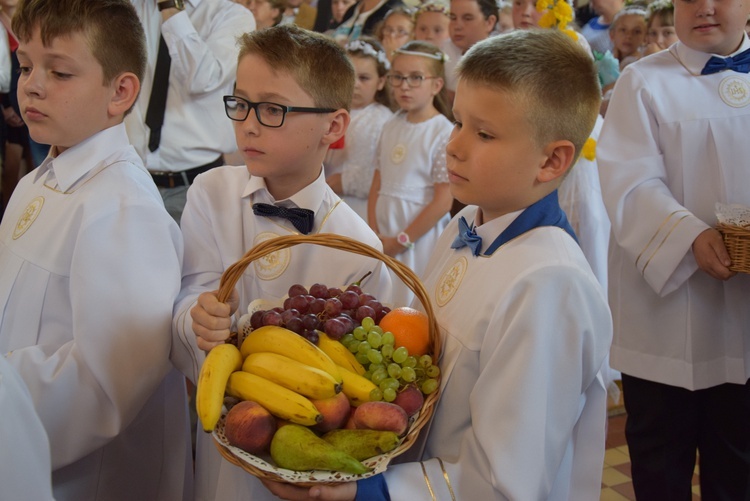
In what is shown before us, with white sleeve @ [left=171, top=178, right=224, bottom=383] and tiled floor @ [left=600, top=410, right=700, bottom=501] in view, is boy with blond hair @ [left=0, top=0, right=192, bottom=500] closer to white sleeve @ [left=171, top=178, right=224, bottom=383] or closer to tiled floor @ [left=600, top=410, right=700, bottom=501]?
white sleeve @ [left=171, top=178, right=224, bottom=383]

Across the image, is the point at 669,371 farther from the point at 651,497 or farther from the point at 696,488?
the point at 696,488

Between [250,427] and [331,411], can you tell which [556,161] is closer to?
[331,411]

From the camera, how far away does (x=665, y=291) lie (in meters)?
2.47

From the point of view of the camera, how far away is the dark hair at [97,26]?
175cm

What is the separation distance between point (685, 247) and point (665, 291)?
0.20 m

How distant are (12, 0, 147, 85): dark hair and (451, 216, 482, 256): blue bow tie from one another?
0.97m

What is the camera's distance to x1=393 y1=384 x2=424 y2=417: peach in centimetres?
136

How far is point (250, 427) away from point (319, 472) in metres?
0.14

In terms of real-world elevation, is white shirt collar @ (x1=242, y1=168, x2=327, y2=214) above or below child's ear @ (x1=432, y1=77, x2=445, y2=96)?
above

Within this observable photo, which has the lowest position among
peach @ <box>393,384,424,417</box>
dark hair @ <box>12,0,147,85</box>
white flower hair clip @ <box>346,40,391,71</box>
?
white flower hair clip @ <box>346,40,391,71</box>

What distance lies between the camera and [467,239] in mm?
1647

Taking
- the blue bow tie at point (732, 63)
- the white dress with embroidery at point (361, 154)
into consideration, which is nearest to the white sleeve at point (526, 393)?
the blue bow tie at point (732, 63)

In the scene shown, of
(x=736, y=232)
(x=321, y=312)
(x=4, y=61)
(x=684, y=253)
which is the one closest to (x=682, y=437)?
(x=684, y=253)

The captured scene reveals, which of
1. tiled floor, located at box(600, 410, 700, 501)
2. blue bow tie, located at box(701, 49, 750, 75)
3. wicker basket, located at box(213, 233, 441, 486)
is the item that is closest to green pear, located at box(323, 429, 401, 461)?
wicker basket, located at box(213, 233, 441, 486)
